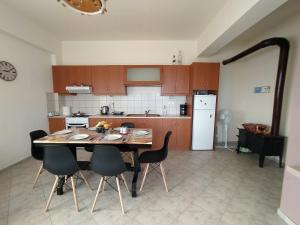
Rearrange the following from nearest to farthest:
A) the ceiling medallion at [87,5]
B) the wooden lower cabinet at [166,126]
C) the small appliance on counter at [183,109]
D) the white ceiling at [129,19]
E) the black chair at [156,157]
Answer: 1. the ceiling medallion at [87,5]
2. the black chair at [156,157]
3. the white ceiling at [129,19]
4. the wooden lower cabinet at [166,126]
5. the small appliance on counter at [183,109]

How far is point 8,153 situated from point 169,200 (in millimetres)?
2987

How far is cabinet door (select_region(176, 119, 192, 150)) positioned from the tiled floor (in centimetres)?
98

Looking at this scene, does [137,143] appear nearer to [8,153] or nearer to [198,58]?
[8,153]

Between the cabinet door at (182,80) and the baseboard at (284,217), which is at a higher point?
the cabinet door at (182,80)

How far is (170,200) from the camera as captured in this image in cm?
210

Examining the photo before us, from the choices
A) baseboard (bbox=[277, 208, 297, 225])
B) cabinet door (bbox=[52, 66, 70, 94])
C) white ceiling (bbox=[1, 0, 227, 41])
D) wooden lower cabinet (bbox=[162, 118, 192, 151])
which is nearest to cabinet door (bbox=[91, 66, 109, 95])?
cabinet door (bbox=[52, 66, 70, 94])

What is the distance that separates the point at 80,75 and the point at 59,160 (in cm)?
271

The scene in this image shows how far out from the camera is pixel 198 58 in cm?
425

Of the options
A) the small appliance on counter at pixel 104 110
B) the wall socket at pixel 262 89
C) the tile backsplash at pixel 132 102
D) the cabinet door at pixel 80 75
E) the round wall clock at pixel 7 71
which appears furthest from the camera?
the tile backsplash at pixel 132 102

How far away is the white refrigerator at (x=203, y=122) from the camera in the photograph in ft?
12.3

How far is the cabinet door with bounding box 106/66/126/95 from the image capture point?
3.96 meters

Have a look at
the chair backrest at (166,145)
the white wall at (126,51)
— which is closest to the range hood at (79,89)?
the white wall at (126,51)

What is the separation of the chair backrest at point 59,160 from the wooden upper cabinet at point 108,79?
Answer: 2.41m

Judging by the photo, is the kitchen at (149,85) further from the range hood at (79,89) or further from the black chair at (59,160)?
the black chair at (59,160)
